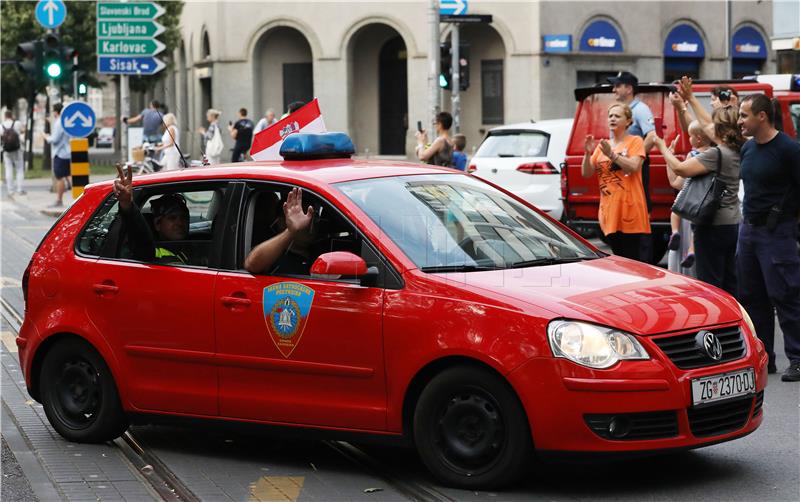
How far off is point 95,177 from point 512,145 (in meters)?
24.0

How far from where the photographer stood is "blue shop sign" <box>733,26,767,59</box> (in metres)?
44.3

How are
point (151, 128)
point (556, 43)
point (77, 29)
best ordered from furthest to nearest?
point (77, 29) → point (556, 43) → point (151, 128)

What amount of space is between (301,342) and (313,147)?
1.29 m

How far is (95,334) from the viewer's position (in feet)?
24.1

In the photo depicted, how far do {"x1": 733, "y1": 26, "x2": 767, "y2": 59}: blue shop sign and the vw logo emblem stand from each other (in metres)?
39.6

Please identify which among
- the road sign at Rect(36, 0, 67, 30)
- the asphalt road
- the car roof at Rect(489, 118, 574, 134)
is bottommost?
the asphalt road

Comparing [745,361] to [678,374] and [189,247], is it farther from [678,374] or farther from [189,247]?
[189,247]

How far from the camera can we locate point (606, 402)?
5879mm

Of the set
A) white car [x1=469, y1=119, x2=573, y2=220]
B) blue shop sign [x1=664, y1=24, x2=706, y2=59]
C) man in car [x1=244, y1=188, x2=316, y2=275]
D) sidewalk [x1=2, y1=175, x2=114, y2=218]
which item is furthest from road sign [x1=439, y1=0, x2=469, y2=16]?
man in car [x1=244, y1=188, x2=316, y2=275]

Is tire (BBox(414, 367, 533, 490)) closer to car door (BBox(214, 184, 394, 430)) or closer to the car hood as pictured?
car door (BBox(214, 184, 394, 430))

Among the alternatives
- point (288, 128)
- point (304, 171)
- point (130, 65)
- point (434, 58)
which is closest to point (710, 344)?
point (304, 171)

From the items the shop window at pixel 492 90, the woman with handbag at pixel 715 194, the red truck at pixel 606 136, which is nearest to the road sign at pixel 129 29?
the red truck at pixel 606 136

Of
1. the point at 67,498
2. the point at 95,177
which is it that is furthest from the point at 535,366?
the point at 95,177

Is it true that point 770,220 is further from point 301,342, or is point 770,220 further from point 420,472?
point 301,342
